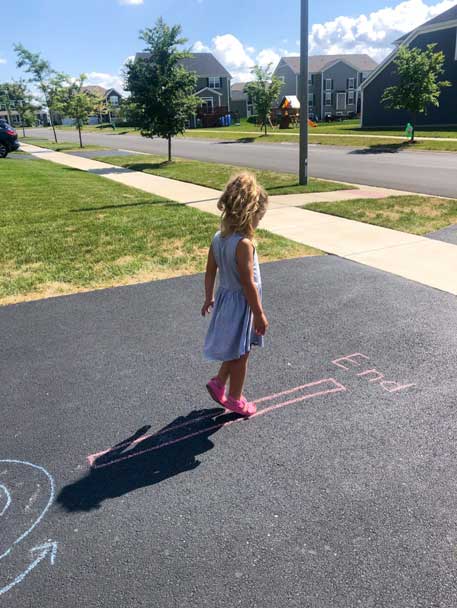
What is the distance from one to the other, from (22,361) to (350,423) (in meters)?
2.83

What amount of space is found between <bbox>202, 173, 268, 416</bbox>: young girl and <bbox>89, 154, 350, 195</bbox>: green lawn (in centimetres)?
701

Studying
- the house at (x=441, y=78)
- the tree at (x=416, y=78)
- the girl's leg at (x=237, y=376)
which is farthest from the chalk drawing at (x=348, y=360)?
the house at (x=441, y=78)

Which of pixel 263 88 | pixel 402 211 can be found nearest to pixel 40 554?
Answer: pixel 402 211

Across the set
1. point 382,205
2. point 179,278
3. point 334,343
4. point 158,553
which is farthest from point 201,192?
point 158,553

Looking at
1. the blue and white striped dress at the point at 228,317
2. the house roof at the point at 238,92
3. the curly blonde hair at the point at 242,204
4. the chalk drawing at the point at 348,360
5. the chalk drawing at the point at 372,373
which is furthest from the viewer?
the house roof at the point at 238,92

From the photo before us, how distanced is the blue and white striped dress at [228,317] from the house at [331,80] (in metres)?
73.9

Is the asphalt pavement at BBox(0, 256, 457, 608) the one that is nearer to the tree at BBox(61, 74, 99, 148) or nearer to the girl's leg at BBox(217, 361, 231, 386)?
the girl's leg at BBox(217, 361, 231, 386)

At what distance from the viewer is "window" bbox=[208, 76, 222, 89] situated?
2904 inches

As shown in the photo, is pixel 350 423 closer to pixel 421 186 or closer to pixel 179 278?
pixel 179 278

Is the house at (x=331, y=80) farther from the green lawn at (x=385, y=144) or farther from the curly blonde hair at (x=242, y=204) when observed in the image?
the curly blonde hair at (x=242, y=204)

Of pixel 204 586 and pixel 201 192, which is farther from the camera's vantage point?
pixel 201 192

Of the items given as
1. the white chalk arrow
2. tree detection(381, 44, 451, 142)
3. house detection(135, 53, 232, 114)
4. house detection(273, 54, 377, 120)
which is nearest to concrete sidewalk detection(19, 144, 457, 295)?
the white chalk arrow

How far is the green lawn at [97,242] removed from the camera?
647 cm

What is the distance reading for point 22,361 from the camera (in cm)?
437
